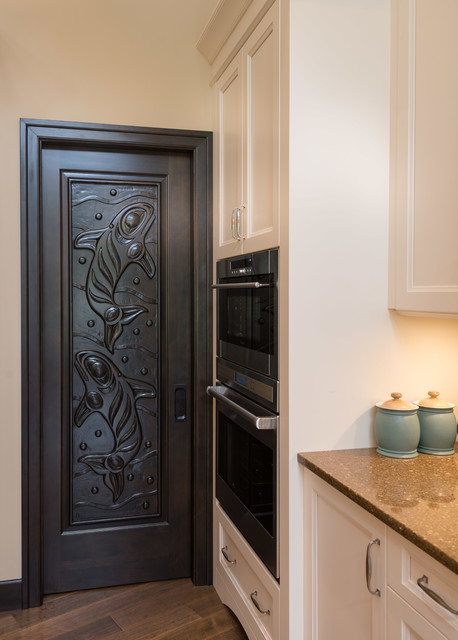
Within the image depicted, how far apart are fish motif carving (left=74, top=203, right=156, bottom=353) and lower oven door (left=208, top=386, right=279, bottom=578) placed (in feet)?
1.89

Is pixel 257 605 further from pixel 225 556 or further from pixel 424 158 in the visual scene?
pixel 424 158

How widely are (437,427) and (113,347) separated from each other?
1.49m

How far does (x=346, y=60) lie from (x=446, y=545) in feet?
4.81

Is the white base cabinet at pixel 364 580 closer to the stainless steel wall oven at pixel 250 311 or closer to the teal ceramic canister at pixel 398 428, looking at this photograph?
the teal ceramic canister at pixel 398 428

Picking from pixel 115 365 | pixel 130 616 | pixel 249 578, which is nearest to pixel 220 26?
pixel 115 365

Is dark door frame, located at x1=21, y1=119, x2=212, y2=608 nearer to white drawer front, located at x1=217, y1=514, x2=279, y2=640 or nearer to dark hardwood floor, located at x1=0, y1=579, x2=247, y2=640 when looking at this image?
dark hardwood floor, located at x1=0, y1=579, x2=247, y2=640

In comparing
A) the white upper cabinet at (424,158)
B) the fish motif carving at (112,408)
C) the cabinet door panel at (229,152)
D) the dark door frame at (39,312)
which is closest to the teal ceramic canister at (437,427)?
the white upper cabinet at (424,158)

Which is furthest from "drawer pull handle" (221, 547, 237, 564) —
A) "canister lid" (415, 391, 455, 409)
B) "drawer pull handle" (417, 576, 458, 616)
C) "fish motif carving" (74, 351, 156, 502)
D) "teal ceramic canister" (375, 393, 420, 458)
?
"drawer pull handle" (417, 576, 458, 616)

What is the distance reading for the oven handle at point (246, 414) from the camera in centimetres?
188

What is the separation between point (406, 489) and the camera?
151 centimetres

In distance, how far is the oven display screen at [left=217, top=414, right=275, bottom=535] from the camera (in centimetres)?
195

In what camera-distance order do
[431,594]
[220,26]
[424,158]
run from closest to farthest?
1. [431,594]
2. [424,158]
3. [220,26]

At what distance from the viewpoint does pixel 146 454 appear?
8.88 feet

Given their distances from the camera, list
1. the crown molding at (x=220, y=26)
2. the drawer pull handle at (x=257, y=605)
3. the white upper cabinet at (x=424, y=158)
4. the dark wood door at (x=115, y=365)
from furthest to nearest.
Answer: the dark wood door at (x=115, y=365) < the crown molding at (x=220, y=26) < the drawer pull handle at (x=257, y=605) < the white upper cabinet at (x=424, y=158)
